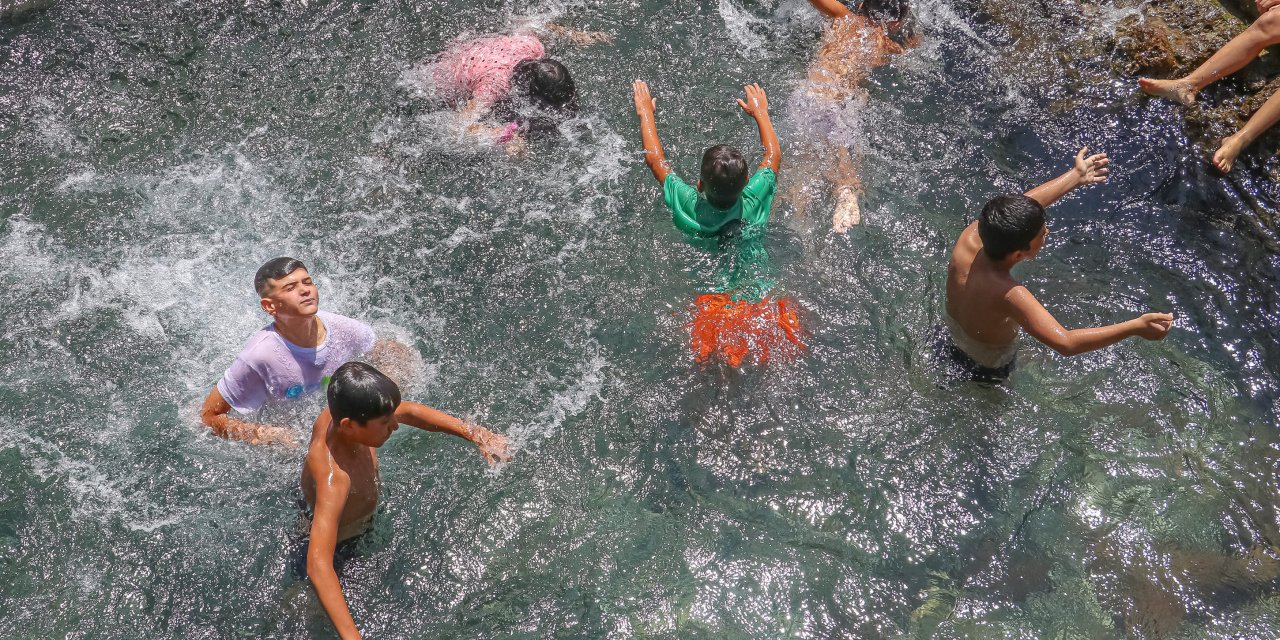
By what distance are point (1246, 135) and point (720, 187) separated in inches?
137

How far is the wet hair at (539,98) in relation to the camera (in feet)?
19.7

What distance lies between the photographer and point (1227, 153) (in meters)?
5.61

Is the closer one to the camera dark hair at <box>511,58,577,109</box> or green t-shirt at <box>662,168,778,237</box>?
green t-shirt at <box>662,168,778,237</box>

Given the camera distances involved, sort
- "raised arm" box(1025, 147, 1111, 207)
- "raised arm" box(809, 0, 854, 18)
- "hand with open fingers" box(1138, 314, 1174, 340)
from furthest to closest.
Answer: "raised arm" box(809, 0, 854, 18) < "raised arm" box(1025, 147, 1111, 207) < "hand with open fingers" box(1138, 314, 1174, 340)

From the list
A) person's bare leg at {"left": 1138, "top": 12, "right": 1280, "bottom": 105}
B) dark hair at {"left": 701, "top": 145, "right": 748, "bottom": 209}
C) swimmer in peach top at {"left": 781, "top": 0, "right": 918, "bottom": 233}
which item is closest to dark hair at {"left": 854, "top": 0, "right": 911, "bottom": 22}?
swimmer in peach top at {"left": 781, "top": 0, "right": 918, "bottom": 233}

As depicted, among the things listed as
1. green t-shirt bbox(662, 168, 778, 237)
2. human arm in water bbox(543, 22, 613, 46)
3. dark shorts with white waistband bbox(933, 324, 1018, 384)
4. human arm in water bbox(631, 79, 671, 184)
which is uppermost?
human arm in water bbox(631, 79, 671, 184)

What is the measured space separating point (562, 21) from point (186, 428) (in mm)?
4247

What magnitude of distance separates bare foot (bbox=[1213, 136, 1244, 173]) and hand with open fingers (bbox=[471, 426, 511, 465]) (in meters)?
4.66

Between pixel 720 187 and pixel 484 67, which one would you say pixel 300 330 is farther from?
pixel 484 67

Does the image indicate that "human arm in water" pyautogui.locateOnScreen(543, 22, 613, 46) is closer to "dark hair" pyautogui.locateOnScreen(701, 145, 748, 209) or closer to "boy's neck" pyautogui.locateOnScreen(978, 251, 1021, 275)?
"dark hair" pyautogui.locateOnScreen(701, 145, 748, 209)

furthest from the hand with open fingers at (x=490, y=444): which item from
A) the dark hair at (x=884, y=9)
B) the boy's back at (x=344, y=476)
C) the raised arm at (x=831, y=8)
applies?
the dark hair at (x=884, y=9)

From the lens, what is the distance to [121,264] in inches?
227

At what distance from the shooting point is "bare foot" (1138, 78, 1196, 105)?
5.95 meters

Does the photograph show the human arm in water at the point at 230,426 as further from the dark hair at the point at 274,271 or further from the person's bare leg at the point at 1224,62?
the person's bare leg at the point at 1224,62
